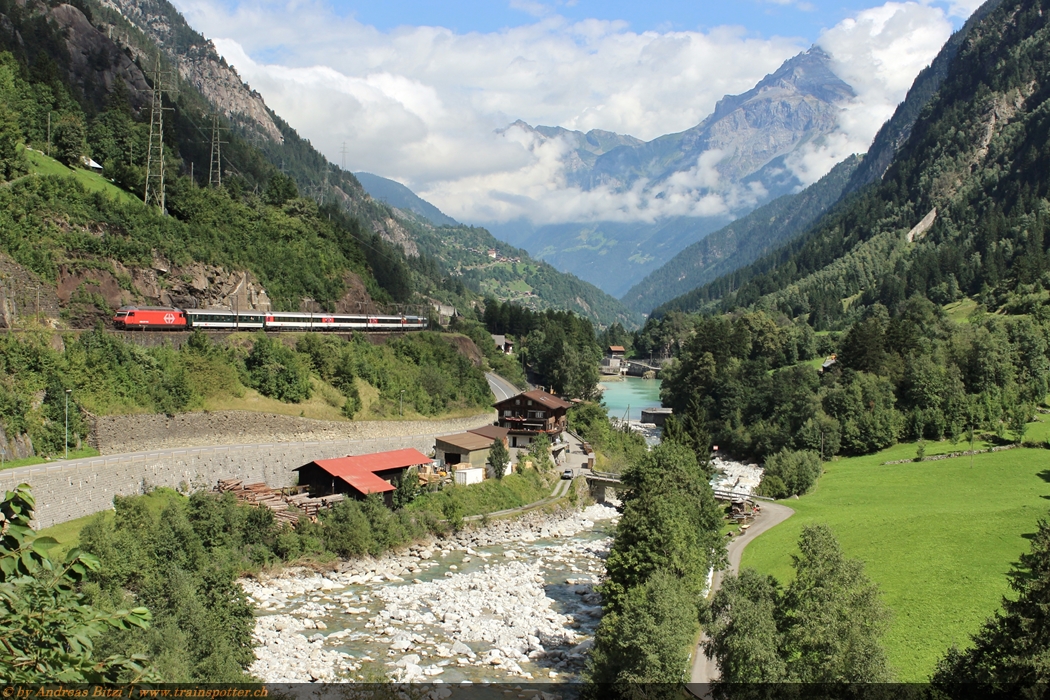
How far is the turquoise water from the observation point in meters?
118

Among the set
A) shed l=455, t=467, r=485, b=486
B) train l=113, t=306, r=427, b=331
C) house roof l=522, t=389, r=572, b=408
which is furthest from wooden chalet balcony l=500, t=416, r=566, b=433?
train l=113, t=306, r=427, b=331

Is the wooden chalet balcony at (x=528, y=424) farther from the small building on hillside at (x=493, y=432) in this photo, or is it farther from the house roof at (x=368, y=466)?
the house roof at (x=368, y=466)

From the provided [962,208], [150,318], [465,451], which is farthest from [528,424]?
[962,208]

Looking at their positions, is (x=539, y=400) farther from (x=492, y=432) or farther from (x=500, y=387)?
(x=500, y=387)

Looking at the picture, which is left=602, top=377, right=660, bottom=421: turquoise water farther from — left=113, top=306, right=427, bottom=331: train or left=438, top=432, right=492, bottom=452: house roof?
left=438, top=432, right=492, bottom=452: house roof

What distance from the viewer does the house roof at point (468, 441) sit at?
198 feet

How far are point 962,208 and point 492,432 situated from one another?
126884 millimetres

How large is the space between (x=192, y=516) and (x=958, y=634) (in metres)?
34.2

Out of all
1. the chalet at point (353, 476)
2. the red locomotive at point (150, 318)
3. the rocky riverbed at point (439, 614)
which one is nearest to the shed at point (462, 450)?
the chalet at point (353, 476)

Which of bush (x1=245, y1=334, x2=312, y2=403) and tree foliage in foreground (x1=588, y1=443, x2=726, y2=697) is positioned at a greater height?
bush (x1=245, y1=334, x2=312, y2=403)

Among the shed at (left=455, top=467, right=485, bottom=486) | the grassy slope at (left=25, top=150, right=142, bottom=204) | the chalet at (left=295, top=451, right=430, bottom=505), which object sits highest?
the grassy slope at (left=25, top=150, right=142, bottom=204)

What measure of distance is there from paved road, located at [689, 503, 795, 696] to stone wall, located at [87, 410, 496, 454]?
87.9 ft

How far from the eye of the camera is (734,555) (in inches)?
1705

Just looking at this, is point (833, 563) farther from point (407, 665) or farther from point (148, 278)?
point (148, 278)
